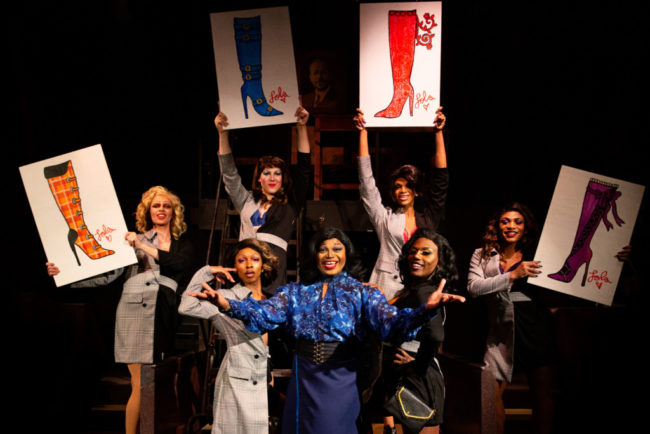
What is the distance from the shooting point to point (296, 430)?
8.73 ft

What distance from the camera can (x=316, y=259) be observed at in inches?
111

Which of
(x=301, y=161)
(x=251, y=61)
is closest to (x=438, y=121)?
(x=301, y=161)

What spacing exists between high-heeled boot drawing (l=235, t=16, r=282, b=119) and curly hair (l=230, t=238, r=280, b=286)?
0.98m

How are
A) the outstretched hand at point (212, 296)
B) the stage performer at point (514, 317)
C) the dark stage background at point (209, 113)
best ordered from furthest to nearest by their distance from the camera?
the dark stage background at point (209, 113)
the stage performer at point (514, 317)
the outstretched hand at point (212, 296)

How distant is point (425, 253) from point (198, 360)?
6.22ft

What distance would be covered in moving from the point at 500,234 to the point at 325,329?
1.52 meters

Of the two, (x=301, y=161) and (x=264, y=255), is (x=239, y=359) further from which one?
(x=301, y=161)

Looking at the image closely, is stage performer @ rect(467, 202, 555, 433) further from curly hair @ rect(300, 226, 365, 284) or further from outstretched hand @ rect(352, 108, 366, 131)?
outstretched hand @ rect(352, 108, 366, 131)

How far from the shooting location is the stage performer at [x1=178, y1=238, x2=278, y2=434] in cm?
299

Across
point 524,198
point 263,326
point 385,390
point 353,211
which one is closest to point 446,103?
point 524,198
